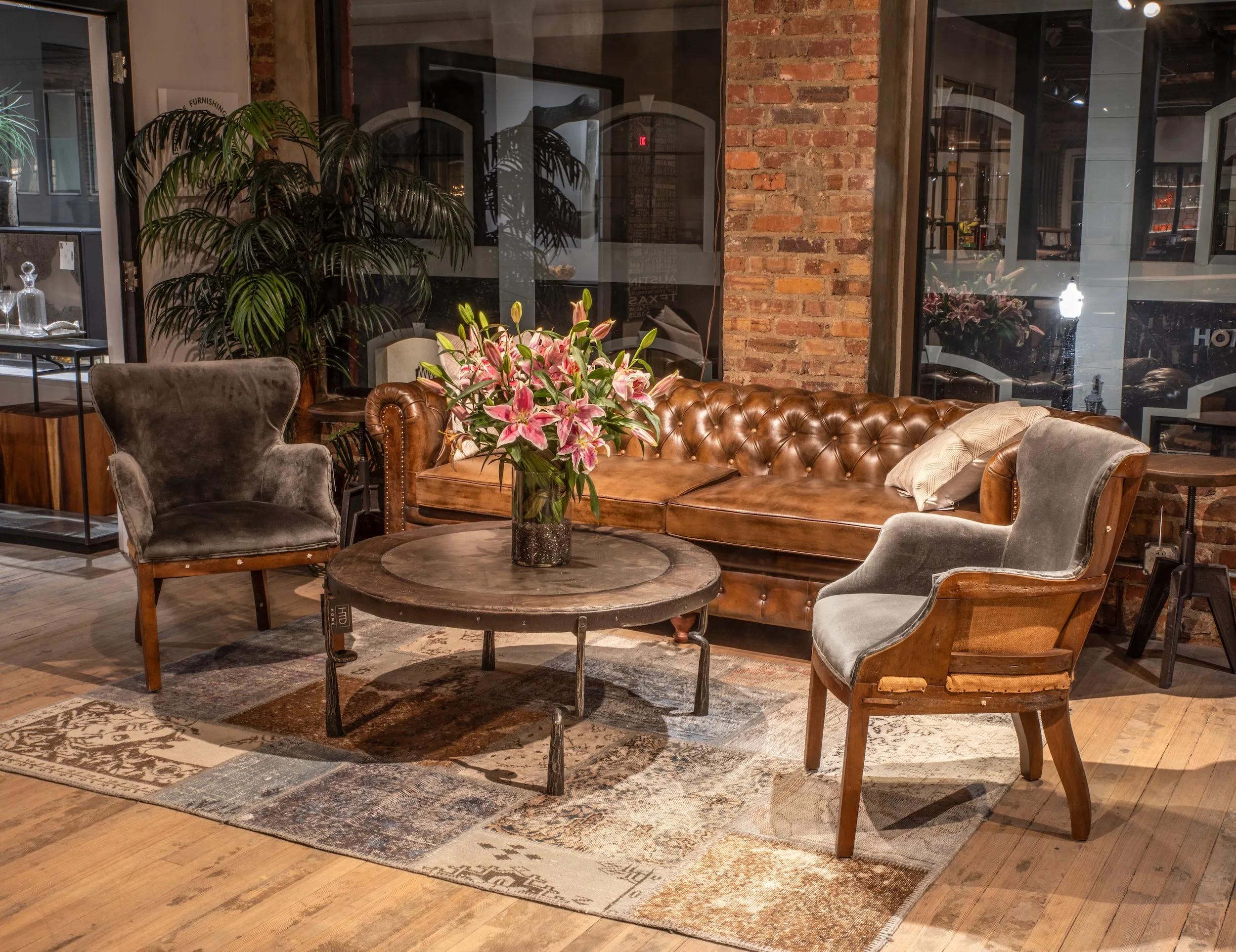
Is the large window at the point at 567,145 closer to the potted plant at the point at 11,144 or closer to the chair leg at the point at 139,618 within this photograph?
the potted plant at the point at 11,144

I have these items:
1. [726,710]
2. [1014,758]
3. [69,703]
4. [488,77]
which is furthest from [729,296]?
[69,703]

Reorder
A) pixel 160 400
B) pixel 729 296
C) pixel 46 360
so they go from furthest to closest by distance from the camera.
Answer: pixel 46 360
pixel 729 296
pixel 160 400

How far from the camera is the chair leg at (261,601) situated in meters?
4.78

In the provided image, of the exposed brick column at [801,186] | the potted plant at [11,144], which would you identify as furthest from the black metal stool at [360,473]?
the potted plant at [11,144]

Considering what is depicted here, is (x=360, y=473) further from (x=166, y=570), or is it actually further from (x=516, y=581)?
(x=516, y=581)

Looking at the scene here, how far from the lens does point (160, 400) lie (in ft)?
15.2

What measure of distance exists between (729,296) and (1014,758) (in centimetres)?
248

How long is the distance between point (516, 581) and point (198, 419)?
1.86 m

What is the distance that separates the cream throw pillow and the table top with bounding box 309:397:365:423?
2365 mm

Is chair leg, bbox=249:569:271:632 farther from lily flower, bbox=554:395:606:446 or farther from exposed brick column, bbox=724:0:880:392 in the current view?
exposed brick column, bbox=724:0:880:392

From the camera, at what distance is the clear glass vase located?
358 cm

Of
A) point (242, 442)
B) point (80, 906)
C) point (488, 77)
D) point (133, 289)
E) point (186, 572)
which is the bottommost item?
point (80, 906)

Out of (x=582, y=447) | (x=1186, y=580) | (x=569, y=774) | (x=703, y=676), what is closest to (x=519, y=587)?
(x=582, y=447)

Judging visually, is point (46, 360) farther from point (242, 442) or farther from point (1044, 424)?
point (1044, 424)
